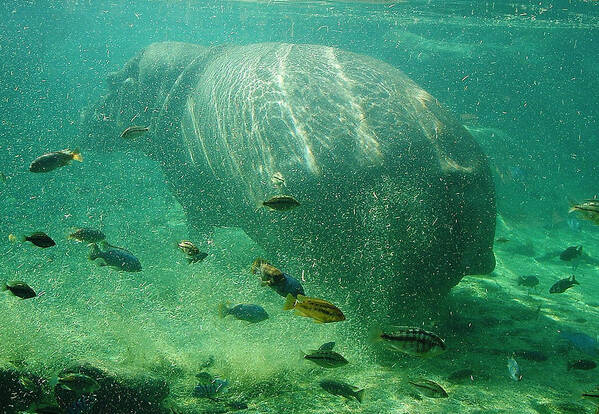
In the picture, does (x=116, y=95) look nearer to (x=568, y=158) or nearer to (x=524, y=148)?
(x=524, y=148)

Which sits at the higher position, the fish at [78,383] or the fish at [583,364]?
the fish at [78,383]

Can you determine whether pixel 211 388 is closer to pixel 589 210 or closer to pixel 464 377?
pixel 464 377

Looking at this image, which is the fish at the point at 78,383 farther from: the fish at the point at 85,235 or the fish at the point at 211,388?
the fish at the point at 85,235

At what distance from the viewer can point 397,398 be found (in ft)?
13.4

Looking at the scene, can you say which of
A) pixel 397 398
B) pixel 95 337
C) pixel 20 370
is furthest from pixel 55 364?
pixel 397 398

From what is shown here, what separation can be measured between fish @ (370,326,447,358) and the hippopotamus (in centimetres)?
192

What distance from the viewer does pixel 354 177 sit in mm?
5137

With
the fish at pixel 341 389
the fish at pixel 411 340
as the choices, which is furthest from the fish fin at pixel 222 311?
the fish at pixel 411 340

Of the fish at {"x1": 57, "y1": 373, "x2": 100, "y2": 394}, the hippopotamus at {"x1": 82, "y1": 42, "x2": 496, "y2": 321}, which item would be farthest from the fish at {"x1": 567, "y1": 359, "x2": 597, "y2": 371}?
the fish at {"x1": 57, "y1": 373, "x2": 100, "y2": 394}

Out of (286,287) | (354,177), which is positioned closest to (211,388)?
(286,287)

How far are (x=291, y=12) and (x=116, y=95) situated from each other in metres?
26.8

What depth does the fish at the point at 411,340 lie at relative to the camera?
296 centimetres

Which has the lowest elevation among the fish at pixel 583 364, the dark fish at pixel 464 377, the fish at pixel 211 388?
the fish at pixel 211 388

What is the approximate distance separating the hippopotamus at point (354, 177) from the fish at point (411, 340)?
6.28ft
